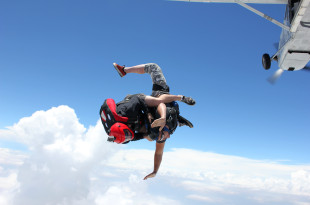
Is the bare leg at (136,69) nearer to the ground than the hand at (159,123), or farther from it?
farther from it

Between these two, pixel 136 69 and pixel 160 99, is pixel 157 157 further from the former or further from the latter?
pixel 136 69

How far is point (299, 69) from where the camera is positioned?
11734 millimetres

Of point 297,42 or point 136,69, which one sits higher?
point 297,42

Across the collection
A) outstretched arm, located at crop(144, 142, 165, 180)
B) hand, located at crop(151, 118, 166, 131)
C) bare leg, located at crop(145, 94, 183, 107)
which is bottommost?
outstretched arm, located at crop(144, 142, 165, 180)

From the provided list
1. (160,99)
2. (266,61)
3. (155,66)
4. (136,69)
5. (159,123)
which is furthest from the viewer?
(266,61)

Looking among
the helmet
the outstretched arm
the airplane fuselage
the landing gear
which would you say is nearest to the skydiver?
the helmet

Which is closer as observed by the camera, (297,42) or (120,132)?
(120,132)

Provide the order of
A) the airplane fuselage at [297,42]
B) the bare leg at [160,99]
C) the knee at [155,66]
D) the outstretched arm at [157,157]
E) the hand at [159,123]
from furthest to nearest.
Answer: the airplane fuselage at [297,42] → the outstretched arm at [157,157] → the knee at [155,66] → the bare leg at [160,99] → the hand at [159,123]

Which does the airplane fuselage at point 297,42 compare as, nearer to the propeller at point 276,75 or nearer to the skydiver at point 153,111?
the propeller at point 276,75

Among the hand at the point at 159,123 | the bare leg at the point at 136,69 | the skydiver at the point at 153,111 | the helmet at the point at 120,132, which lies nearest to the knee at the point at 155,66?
the skydiver at the point at 153,111

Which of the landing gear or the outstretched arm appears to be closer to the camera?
the outstretched arm

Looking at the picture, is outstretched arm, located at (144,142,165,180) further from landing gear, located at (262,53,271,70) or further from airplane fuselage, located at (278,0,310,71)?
landing gear, located at (262,53,271,70)

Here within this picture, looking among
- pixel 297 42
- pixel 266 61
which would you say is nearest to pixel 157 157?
pixel 297 42

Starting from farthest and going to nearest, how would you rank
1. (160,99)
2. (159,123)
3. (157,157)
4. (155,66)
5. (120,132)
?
(157,157) → (155,66) → (160,99) → (159,123) → (120,132)
